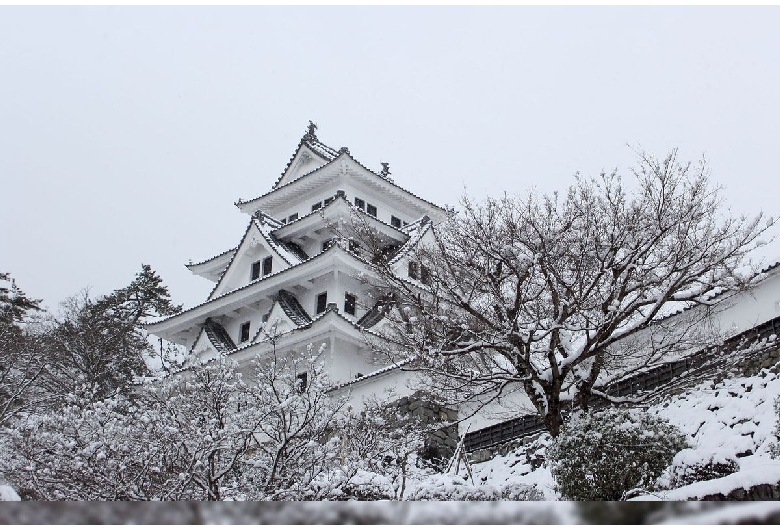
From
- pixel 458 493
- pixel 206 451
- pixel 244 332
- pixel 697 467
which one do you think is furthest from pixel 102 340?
pixel 697 467

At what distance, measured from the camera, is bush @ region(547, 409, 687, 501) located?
18.2 ft

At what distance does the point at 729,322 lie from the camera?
7.93 m

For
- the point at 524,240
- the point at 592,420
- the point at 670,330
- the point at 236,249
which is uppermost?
the point at 236,249

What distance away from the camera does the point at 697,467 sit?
5.64 m

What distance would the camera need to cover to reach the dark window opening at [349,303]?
48.4ft

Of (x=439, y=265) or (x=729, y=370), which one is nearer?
(x=729, y=370)

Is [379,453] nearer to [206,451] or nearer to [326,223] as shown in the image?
[206,451]

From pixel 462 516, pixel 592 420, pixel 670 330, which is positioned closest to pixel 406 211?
pixel 670 330

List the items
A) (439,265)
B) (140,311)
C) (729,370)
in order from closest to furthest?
(729,370)
(439,265)
(140,311)

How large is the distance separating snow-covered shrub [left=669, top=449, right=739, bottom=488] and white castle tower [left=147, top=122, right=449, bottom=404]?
7.19 meters

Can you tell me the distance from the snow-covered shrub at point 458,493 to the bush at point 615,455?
0.47 m

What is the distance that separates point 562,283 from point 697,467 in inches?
82.8

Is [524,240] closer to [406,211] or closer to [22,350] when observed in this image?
[22,350]

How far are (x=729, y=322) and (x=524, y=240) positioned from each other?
8.90 feet
